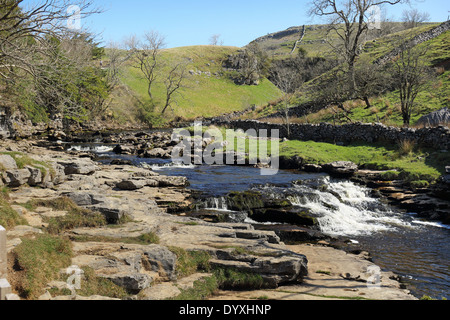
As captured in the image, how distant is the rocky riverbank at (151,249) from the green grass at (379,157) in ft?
32.4

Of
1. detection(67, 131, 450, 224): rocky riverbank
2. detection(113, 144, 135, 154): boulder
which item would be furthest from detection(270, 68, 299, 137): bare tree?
detection(113, 144, 135, 154): boulder

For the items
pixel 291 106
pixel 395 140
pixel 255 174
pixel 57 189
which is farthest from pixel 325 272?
pixel 291 106

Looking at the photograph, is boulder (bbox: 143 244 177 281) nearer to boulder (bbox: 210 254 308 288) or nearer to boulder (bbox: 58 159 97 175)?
boulder (bbox: 210 254 308 288)

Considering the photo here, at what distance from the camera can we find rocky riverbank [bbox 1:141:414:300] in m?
7.41

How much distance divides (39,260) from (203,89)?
70340 millimetres

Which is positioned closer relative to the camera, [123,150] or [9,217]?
[9,217]

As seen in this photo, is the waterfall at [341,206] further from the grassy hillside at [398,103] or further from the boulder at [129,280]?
the grassy hillside at [398,103]

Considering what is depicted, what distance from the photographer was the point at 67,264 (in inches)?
284

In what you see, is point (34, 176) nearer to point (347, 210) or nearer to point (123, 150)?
point (347, 210)

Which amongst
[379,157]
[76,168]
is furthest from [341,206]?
[76,168]

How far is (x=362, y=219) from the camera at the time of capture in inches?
612

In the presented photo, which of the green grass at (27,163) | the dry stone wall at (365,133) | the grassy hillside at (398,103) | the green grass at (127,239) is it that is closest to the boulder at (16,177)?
the green grass at (27,163)

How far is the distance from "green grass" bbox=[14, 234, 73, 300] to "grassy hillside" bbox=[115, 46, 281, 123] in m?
51.3
